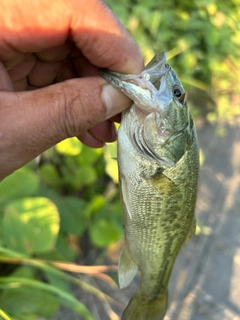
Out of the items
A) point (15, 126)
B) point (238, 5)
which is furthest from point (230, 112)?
point (15, 126)

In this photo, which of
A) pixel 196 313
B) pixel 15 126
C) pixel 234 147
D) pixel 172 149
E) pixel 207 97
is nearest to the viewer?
pixel 15 126

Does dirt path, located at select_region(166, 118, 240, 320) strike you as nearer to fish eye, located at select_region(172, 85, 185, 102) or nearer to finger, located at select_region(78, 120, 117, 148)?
finger, located at select_region(78, 120, 117, 148)

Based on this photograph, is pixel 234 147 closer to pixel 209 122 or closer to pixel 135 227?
pixel 209 122

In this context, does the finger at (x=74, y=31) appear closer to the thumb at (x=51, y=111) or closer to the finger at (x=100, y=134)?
the thumb at (x=51, y=111)

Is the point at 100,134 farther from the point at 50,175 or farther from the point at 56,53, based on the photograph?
the point at 50,175

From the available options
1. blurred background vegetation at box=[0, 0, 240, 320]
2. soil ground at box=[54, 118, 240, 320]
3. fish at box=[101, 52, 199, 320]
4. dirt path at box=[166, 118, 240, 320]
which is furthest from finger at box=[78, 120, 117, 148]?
dirt path at box=[166, 118, 240, 320]

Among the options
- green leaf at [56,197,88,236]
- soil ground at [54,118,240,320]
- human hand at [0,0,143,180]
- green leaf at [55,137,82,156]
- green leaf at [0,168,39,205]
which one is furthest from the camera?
soil ground at [54,118,240,320]

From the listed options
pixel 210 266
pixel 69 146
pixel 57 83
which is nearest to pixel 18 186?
pixel 69 146
